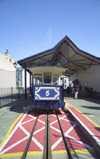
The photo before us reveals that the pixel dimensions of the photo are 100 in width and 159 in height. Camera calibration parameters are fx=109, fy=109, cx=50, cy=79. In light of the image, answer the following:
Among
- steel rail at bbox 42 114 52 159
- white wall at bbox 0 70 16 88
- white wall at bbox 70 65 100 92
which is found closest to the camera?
steel rail at bbox 42 114 52 159

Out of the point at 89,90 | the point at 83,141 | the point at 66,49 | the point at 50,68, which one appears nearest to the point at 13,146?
the point at 83,141

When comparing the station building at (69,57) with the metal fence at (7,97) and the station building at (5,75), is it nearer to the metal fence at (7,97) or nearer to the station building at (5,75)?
the metal fence at (7,97)

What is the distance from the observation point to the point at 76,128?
493 cm

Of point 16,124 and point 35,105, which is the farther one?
point 35,105

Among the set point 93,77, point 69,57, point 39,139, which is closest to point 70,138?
point 39,139

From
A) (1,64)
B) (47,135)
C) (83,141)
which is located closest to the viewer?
(83,141)

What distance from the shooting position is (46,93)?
270 inches

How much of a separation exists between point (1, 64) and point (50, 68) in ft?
59.7

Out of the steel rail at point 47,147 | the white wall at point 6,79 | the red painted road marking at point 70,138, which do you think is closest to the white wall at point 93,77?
the red painted road marking at point 70,138

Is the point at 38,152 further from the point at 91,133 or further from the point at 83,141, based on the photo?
the point at 91,133

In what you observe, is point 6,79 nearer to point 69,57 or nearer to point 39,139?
point 69,57

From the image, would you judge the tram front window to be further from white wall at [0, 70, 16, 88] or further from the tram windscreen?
white wall at [0, 70, 16, 88]

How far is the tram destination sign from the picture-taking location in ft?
22.4

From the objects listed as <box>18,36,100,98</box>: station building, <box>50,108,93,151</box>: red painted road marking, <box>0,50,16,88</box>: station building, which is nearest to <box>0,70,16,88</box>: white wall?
<box>0,50,16,88</box>: station building
